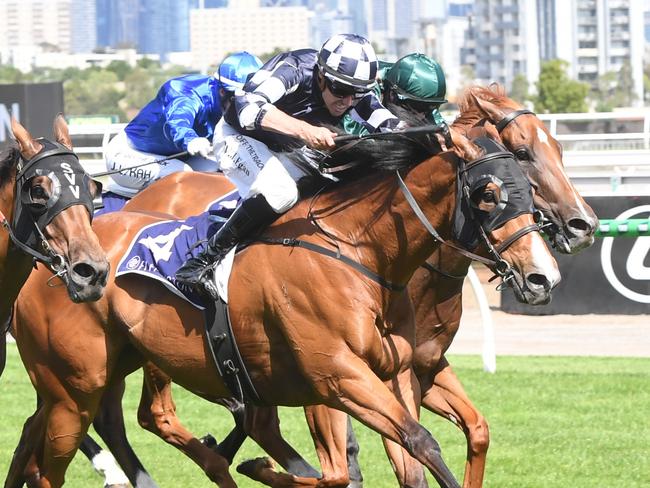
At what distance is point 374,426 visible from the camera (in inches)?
172

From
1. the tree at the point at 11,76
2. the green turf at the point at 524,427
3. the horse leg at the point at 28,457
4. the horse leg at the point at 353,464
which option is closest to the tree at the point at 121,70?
the tree at the point at 11,76

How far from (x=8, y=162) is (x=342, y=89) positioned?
1190 millimetres

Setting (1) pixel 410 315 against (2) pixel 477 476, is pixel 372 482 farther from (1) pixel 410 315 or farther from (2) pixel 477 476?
(1) pixel 410 315

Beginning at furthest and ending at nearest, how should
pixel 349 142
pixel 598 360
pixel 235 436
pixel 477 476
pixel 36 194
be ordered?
pixel 598 360 < pixel 235 436 < pixel 477 476 < pixel 349 142 < pixel 36 194

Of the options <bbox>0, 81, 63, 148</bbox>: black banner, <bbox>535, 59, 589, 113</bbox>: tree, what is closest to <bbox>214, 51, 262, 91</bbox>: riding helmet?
<bbox>0, 81, 63, 148</bbox>: black banner

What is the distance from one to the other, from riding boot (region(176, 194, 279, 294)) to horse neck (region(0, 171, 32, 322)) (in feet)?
1.90

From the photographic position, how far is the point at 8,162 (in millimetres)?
4363

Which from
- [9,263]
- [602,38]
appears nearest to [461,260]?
[9,263]

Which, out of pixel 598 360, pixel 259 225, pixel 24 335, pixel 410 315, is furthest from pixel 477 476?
pixel 598 360

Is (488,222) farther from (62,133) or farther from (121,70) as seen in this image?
(121,70)

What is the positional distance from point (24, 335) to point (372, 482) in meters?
1.81

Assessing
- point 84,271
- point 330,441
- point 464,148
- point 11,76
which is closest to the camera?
point 84,271

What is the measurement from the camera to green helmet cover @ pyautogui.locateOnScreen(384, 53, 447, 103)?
17.9 feet

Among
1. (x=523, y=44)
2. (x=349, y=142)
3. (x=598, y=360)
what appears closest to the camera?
(x=349, y=142)
